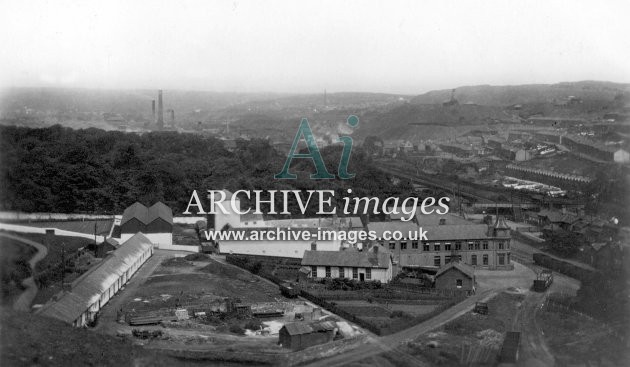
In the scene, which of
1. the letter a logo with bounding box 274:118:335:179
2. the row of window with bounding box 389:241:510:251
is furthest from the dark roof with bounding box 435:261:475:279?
the letter a logo with bounding box 274:118:335:179

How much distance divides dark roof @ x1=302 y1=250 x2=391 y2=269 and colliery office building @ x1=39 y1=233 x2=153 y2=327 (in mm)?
9375

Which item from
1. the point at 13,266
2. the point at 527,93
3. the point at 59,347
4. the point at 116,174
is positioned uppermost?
the point at 527,93

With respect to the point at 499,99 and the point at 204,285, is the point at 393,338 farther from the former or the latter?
the point at 499,99

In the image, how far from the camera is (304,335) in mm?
23906

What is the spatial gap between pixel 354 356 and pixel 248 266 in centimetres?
1515

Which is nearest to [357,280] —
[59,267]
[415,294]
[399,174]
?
[415,294]

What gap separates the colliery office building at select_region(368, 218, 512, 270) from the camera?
128 feet

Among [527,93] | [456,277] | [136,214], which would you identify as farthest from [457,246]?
[527,93]

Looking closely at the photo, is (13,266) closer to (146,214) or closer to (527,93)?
(146,214)

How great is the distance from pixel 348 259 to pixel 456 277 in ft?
18.9

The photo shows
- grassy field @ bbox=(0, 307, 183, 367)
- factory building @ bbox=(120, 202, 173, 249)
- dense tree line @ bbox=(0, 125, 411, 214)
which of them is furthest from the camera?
dense tree line @ bbox=(0, 125, 411, 214)

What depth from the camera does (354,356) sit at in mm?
23094

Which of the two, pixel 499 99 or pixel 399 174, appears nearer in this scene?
pixel 399 174

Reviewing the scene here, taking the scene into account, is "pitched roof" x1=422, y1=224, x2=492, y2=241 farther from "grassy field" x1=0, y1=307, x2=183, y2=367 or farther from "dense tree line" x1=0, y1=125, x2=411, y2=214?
"grassy field" x1=0, y1=307, x2=183, y2=367
